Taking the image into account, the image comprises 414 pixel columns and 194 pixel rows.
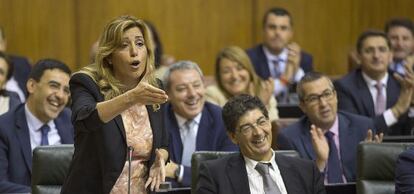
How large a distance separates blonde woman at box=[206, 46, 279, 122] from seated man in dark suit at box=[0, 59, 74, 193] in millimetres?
1082

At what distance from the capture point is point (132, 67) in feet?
8.50

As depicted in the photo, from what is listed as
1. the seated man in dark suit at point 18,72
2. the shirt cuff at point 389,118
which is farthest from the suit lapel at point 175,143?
the seated man in dark suit at point 18,72

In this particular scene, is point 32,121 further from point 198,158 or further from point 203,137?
point 198,158

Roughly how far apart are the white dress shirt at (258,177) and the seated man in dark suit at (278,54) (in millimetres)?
2942

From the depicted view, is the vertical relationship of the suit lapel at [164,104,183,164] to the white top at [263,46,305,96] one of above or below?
below

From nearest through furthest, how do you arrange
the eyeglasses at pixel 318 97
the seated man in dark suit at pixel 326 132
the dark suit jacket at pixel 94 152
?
the dark suit jacket at pixel 94 152 → the seated man in dark suit at pixel 326 132 → the eyeglasses at pixel 318 97

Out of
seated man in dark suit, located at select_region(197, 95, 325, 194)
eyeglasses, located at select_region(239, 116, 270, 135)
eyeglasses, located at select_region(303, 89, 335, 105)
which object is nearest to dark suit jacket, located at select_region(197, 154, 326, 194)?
seated man in dark suit, located at select_region(197, 95, 325, 194)

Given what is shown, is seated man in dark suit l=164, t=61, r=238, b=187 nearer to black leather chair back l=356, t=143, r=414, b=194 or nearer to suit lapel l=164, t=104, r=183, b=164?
suit lapel l=164, t=104, r=183, b=164

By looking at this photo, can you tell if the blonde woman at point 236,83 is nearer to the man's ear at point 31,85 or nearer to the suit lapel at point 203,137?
the suit lapel at point 203,137

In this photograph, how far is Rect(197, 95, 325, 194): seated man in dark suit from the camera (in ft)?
11.0

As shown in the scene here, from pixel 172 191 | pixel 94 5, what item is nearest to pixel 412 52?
pixel 94 5

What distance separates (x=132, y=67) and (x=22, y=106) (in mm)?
1945

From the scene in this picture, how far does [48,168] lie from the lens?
3.53 metres

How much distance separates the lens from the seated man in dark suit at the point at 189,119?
14.8 ft
